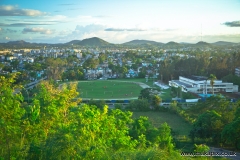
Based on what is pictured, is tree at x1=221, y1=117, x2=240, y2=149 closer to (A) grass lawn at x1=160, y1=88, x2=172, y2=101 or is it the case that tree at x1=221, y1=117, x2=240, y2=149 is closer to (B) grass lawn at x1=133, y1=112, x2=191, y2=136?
(B) grass lawn at x1=133, y1=112, x2=191, y2=136

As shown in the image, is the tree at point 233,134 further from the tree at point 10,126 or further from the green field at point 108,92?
the green field at point 108,92

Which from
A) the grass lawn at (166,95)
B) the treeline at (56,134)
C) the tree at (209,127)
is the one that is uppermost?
the treeline at (56,134)

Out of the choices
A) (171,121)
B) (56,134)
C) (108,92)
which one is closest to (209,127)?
(171,121)

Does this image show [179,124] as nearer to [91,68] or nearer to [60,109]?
[60,109]

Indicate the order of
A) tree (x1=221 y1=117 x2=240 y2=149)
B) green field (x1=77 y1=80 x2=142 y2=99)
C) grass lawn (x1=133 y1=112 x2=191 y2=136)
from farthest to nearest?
green field (x1=77 y1=80 x2=142 y2=99), grass lawn (x1=133 y1=112 x2=191 y2=136), tree (x1=221 y1=117 x2=240 y2=149)

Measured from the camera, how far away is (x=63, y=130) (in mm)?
3230

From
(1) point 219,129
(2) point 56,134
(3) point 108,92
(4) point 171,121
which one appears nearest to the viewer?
(2) point 56,134

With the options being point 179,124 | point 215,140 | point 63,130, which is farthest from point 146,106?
point 63,130

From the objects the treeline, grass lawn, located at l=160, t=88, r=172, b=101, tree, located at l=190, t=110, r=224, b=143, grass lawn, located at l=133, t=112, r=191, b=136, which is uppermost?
the treeline

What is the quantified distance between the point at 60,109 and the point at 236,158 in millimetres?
4235

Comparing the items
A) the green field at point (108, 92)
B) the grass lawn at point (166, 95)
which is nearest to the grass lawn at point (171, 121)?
the grass lawn at point (166, 95)

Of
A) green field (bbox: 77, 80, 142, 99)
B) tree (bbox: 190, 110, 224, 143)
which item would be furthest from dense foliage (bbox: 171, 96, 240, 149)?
green field (bbox: 77, 80, 142, 99)

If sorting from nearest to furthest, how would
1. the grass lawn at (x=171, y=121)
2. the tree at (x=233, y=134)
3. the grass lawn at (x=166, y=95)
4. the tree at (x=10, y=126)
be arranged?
the tree at (x=10, y=126)
the tree at (x=233, y=134)
the grass lawn at (x=171, y=121)
the grass lawn at (x=166, y=95)

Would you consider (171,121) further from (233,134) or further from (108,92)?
(108,92)
